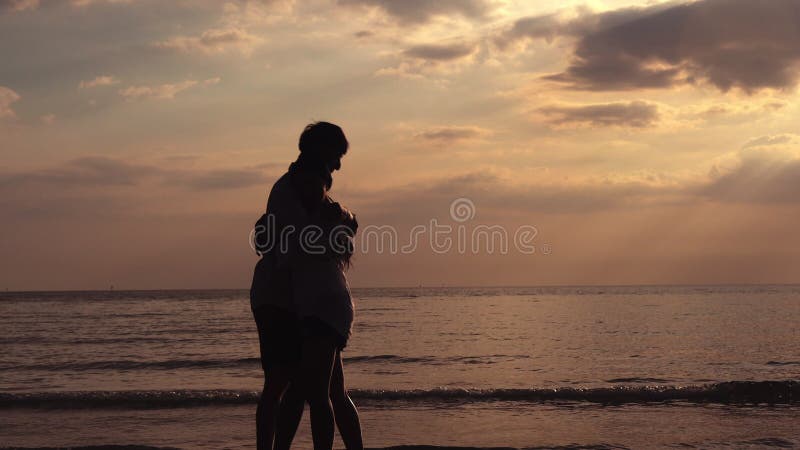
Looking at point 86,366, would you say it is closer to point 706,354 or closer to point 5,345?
point 5,345

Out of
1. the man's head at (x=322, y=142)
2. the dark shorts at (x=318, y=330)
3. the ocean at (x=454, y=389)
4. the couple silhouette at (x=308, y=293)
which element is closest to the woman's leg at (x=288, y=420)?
the couple silhouette at (x=308, y=293)

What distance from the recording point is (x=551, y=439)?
6.11m

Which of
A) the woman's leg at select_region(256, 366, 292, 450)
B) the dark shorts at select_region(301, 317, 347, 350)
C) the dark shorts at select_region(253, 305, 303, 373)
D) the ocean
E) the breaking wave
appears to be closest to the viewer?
the dark shorts at select_region(301, 317, 347, 350)

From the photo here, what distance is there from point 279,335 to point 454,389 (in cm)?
635

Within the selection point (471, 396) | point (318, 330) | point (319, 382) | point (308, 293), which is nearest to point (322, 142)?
point (308, 293)

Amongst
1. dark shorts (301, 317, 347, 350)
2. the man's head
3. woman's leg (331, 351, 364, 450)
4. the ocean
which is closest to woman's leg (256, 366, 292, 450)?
woman's leg (331, 351, 364, 450)

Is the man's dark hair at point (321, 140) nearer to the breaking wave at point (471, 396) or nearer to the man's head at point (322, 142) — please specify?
the man's head at point (322, 142)

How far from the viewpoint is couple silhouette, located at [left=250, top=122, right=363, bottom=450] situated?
128 inches

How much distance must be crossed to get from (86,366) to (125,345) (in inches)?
165

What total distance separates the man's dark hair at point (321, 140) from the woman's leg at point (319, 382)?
0.86 metres

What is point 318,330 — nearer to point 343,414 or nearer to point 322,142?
point 343,414

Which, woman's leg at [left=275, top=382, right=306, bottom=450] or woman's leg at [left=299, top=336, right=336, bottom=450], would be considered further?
woman's leg at [left=275, top=382, right=306, bottom=450]

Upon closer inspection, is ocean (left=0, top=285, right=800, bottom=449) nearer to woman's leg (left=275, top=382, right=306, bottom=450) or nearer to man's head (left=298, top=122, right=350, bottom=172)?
woman's leg (left=275, top=382, right=306, bottom=450)

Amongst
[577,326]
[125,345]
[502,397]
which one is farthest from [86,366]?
[577,326]
